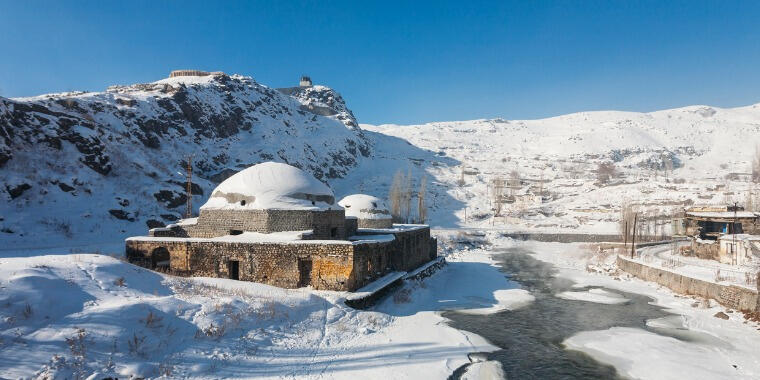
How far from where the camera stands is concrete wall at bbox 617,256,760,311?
1884 cm

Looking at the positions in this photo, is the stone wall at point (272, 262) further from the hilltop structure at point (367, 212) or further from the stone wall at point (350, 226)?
the hilltop structure at point (367, 212)

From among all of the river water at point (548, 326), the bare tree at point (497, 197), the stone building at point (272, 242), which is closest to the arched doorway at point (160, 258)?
the stone building at point (272, 242)

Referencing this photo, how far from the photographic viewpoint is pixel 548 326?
1728 centimetres

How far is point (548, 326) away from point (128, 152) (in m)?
44.0

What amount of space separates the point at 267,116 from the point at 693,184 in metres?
89.0

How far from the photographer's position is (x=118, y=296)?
11219 millimetres

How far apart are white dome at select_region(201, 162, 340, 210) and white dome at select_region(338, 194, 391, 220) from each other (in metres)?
8.65

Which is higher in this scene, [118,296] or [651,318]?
[118,296]

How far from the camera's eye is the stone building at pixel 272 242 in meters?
17.2

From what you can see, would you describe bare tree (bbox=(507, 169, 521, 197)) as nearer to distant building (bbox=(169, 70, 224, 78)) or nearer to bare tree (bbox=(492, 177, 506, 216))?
bare tree (bbox=(492, 177, 506, 216))

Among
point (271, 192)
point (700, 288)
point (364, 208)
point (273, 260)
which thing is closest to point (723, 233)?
point (700, 288)

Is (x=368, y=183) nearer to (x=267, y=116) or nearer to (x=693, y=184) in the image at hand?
(x=267, y=116)

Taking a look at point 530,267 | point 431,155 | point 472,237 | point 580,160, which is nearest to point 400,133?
point 431,155

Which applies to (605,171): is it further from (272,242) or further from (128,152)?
(272,242)
